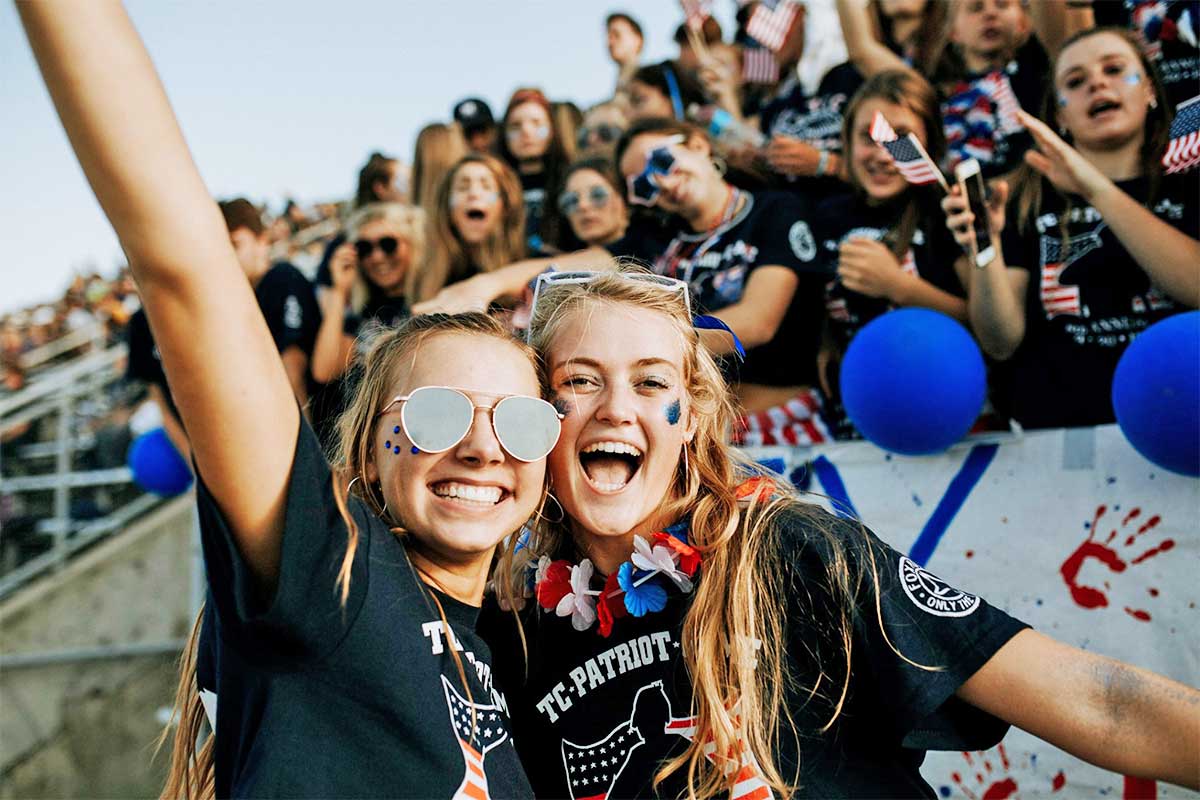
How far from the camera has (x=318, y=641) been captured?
1.48 m

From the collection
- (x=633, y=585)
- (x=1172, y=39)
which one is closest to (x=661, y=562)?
(x=633, y=585)

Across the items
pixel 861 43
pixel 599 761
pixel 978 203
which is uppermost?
pixel 861 43

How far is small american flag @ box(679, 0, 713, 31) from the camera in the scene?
20.3ft

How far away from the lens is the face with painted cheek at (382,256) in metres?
4.88

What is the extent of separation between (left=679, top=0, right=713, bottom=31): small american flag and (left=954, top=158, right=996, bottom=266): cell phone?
340cm

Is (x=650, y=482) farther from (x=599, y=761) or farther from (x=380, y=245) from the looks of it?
(x=380, y=245)

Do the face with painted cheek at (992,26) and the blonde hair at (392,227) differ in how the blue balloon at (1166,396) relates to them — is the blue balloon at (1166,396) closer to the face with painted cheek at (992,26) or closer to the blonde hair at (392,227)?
the face with painted cheek at (992,26)

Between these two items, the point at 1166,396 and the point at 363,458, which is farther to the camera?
the point at 1166,396

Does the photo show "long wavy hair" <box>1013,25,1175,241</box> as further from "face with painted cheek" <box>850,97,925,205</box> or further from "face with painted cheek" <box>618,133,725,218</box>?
"face with painted cheek" <box>618,133,725,218</box>

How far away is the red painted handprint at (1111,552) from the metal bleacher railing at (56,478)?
6.53 metres

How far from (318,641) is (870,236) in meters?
2.69

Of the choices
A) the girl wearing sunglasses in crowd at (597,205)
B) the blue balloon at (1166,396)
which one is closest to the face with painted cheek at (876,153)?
the girl wearing sunglasses in crowd at (597,205)

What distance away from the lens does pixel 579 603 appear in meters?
2.09

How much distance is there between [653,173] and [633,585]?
222 centimetres
